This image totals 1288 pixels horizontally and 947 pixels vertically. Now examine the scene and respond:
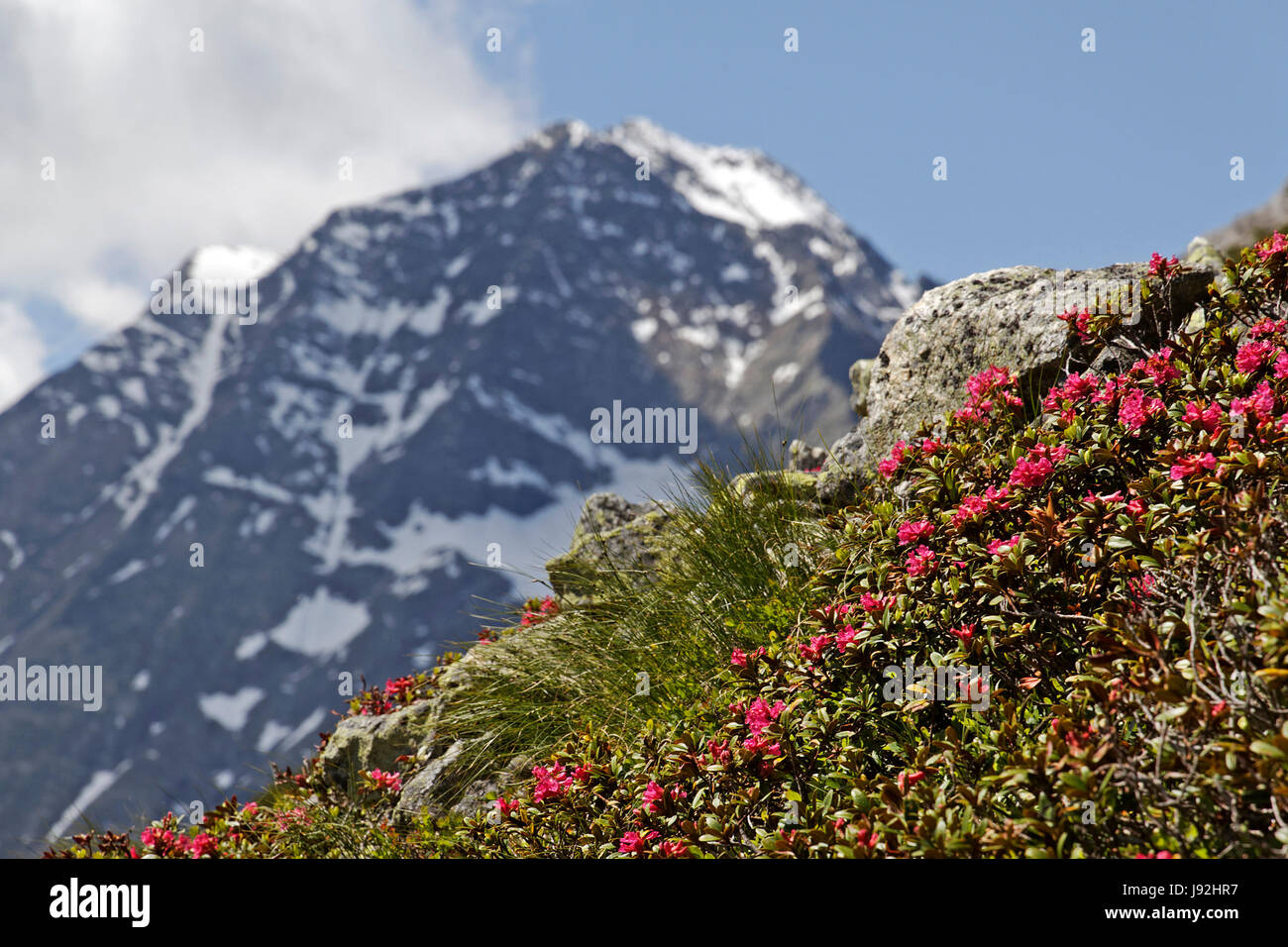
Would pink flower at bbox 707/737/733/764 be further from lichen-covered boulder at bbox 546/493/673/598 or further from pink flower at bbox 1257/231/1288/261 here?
pink flower at bbox 1257/231/1288/261

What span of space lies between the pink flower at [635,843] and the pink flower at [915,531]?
2.24m

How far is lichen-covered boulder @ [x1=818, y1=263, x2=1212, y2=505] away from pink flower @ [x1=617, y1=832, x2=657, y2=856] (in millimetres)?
3334

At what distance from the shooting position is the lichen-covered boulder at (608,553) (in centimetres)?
790

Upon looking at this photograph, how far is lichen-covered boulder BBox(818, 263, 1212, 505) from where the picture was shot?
255 inches

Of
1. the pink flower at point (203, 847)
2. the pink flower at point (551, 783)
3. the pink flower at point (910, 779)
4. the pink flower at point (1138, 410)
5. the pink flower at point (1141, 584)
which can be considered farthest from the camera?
the pink flower at point (203, 847)

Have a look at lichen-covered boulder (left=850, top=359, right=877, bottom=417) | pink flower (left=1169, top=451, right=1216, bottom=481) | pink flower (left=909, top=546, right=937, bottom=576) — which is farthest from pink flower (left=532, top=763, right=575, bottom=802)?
lichen-covered boulder (left=850, top=359, right=877, bottom=417)

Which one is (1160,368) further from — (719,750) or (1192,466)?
(719,750)

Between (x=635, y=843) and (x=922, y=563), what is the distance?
2.18m

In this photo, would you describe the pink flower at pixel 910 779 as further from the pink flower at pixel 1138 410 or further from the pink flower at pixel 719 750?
the pink flower at pixel 1138 410

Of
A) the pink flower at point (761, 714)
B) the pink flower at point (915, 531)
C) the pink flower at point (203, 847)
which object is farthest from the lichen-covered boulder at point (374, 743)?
the pink flower at point (915, 531)
